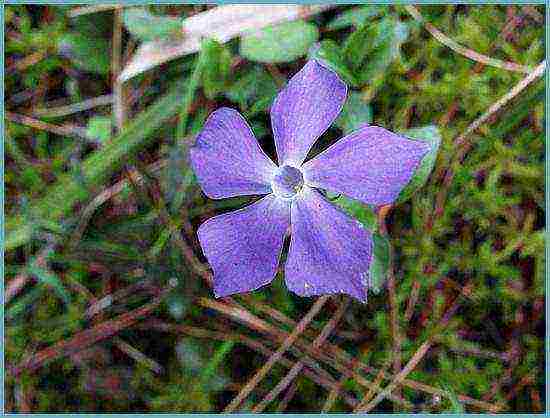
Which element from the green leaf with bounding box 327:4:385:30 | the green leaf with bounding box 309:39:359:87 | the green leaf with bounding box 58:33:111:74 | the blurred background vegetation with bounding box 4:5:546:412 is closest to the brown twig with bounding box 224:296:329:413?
the blurred background vegetation with bounding box 4:5:546:412

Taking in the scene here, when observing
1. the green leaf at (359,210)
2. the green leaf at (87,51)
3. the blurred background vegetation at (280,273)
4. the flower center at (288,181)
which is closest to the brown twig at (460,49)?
the blurred background vegetation at (280,273)

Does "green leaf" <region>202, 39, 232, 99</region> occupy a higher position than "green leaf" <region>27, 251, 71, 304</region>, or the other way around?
"green leaf" <region>202, 39, 232, 99</region>

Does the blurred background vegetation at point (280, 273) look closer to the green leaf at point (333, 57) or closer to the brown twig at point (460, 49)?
the brown twig at point (460, 49)

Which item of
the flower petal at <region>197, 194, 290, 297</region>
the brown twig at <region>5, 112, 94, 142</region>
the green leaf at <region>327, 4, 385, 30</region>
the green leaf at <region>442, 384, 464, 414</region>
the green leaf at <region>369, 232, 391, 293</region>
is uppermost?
the green leaf at <region>327, 4, 385, 30</region>

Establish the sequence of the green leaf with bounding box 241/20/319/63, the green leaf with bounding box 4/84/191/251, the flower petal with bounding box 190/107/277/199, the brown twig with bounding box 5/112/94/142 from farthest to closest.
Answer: the brown twig with bounding box 5/112/94/142 < the green leaf with bounding box 4/84/191/251 < the green leaf with bounding box 241/20/319/63 < the flower petal with bounding box 190/107/277/199

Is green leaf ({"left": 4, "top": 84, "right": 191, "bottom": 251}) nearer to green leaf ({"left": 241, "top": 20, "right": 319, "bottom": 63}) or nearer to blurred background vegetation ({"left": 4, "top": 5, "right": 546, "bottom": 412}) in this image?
blurred background vegetation ({"left": 4, "top": 5, "right": 546, "bottom": 412})

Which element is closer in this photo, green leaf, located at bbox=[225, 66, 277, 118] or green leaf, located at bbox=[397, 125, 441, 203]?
green leaf, located at bbox=[397, 125, 441, 203]

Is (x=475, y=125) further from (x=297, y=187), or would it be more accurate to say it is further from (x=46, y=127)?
(x=46, y=127)
